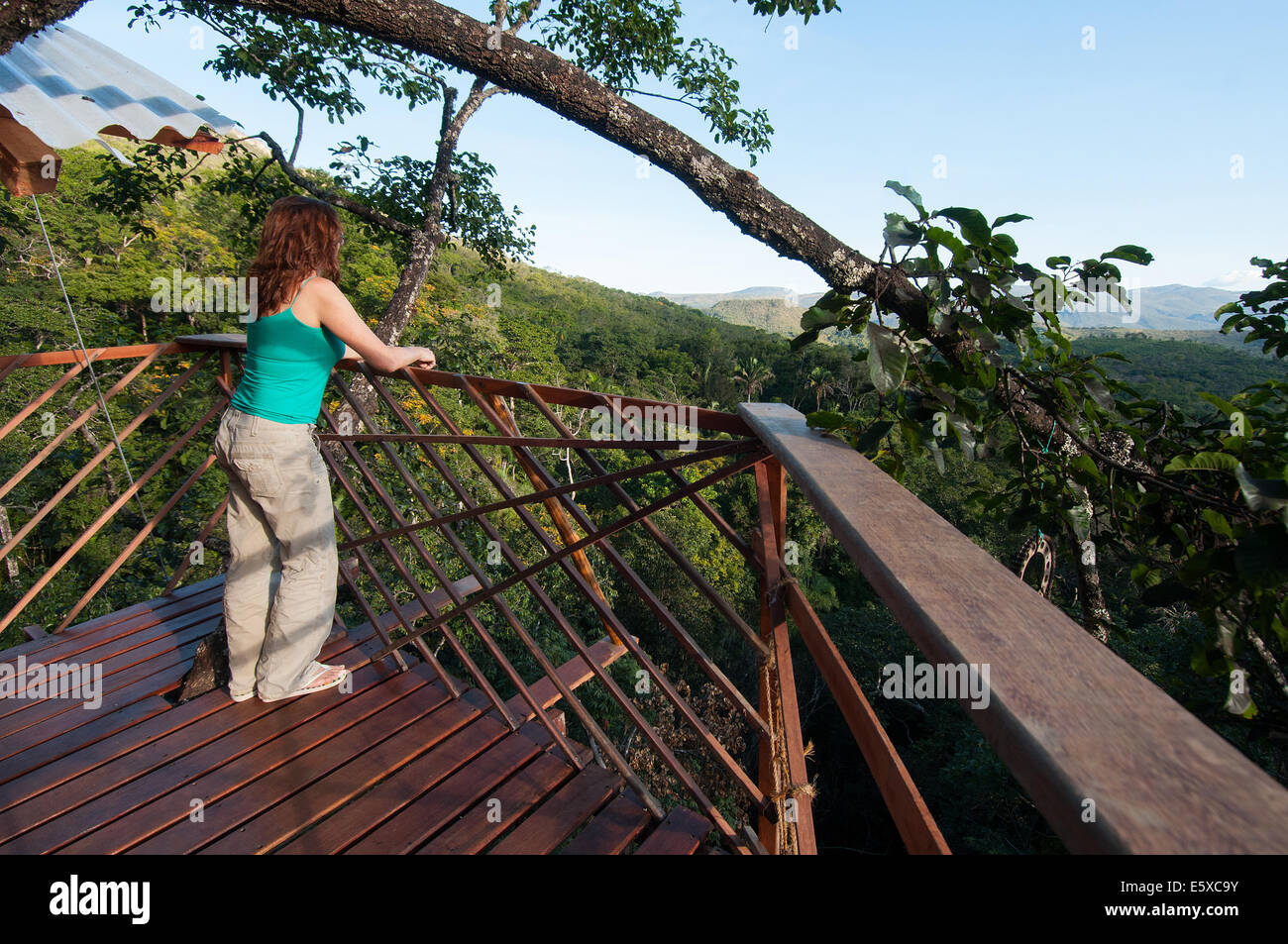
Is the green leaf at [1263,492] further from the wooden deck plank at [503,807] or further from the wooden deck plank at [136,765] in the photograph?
the wooden deck plank at [136,765]

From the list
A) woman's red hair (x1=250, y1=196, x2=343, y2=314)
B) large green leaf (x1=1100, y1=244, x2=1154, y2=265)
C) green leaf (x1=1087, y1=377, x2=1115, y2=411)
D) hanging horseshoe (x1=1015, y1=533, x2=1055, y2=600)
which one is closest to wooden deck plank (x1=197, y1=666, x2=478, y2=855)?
woman's red hair (x1=250, y1=196, x2=343, y2=314)

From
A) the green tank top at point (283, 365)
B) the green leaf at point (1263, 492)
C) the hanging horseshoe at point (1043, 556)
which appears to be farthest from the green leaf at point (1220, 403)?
the green tank top at point (283, 365)

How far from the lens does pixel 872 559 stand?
0.78 metres

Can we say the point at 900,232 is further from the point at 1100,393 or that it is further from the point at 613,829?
the point at 613,829

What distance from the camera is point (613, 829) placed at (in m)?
1.42

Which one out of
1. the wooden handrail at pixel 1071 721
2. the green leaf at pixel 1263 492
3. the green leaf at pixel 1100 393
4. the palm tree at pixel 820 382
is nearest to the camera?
the wooden handrail at pixel 1071 721

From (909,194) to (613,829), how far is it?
5.06 feet

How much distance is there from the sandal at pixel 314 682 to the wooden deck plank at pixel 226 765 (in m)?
0.02

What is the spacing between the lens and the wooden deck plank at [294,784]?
1.35 meters

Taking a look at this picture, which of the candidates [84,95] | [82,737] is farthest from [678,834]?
[84,95]
